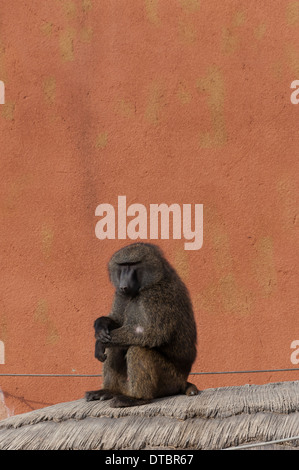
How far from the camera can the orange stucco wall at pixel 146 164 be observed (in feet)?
19.7

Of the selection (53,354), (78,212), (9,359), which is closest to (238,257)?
(78,212)

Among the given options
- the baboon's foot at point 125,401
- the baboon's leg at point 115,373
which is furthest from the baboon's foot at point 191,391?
the baboon's leg at point 115,373

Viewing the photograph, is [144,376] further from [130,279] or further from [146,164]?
[146,164]

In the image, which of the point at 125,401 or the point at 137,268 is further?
the point at 137,268

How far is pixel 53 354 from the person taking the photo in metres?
6.10

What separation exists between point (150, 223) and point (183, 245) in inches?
14.3

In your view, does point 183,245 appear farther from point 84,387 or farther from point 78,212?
point 84,387

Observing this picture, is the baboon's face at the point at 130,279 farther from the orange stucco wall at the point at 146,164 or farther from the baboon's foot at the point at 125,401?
the orange stucco wall at the point at 146,164

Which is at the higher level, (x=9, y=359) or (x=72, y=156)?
(x=72, y=156)

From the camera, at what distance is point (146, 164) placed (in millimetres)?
6152

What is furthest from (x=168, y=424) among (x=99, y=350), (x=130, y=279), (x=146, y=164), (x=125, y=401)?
(x=146, y=164)

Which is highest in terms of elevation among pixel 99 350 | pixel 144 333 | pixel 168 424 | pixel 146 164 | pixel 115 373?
pixel 146 164

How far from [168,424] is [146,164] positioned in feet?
10.3

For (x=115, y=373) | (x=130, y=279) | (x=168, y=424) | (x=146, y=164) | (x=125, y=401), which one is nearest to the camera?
(x=168, y=424)
